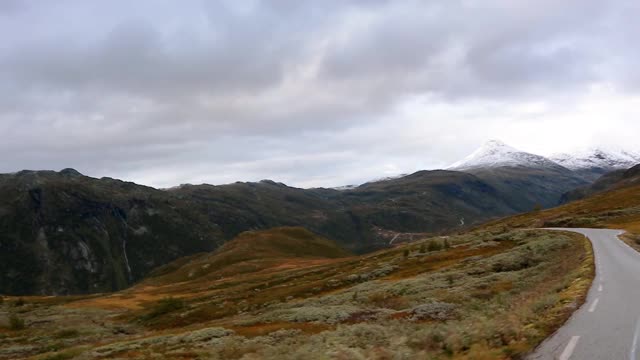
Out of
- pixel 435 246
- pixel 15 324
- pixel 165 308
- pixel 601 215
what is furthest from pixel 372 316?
pixel 601 215

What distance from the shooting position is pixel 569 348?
1700 cm

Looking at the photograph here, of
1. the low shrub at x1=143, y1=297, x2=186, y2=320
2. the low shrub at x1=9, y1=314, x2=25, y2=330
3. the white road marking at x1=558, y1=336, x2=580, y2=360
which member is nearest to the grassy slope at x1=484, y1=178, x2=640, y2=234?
the low shrub at x1=143, y1=297, x2=186, y2=320

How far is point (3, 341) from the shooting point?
64.6m

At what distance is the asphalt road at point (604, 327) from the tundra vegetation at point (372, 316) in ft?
2.36

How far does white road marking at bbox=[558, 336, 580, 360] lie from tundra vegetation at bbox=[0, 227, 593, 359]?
3.79ft

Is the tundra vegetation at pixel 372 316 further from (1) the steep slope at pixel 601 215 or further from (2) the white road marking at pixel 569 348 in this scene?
(1) the steep slope at pixel 601 215

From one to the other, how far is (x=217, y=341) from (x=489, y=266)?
31.0 metres

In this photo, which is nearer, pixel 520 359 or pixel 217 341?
pixel 520 359

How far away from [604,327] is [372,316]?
802 inches

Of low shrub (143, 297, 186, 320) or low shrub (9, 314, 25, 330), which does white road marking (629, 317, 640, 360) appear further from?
low shrub (9, 314, 25, 330)

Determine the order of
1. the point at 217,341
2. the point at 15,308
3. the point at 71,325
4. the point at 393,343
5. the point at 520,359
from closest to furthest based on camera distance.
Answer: the point at 520,359 < the point at 393,343 < the point at 217,341 < the point at 71,325 < the point at 15,308

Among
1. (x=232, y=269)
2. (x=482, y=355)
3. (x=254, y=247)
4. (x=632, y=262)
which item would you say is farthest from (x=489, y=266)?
(x=254, y=247)

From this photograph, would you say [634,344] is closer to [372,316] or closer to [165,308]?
[372,316]

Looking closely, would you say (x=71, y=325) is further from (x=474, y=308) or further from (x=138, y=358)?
(x=474, y=308)
